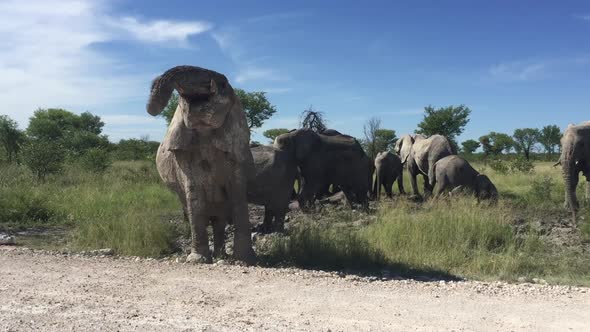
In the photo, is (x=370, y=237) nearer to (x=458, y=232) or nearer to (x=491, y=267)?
(x=458, y=232)

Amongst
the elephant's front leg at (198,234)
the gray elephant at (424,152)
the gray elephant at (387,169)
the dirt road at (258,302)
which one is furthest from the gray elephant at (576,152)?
the elephant's front leg at (198,234)

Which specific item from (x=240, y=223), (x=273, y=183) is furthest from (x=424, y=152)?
(x=240, y=223)

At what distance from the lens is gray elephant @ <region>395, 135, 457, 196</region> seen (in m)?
19.4

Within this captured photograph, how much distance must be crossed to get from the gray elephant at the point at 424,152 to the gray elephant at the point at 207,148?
36.9ft

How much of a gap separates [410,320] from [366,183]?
1010 cm

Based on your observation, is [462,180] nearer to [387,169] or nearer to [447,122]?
[387,169]

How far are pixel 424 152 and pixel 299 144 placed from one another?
756cm

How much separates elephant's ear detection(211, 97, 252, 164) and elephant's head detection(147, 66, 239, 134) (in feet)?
0.69

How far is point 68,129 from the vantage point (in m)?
A: 61.8

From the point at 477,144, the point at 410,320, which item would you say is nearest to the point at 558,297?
the point at 410,320

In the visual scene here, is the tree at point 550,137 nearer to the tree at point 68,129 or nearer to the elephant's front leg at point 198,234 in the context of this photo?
the tree at point 68,129

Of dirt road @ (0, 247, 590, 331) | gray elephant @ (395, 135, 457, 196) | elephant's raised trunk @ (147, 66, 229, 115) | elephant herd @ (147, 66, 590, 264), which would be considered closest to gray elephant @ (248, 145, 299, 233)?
elephant herd @ (147, 66, 590, 264)

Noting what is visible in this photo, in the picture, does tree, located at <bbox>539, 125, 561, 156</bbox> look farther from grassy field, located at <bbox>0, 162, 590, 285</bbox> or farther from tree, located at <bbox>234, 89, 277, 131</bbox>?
grassy field, located at <bbox>0, 162, 590, 285</bbox>

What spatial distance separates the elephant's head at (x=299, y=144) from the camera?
14062 mm
